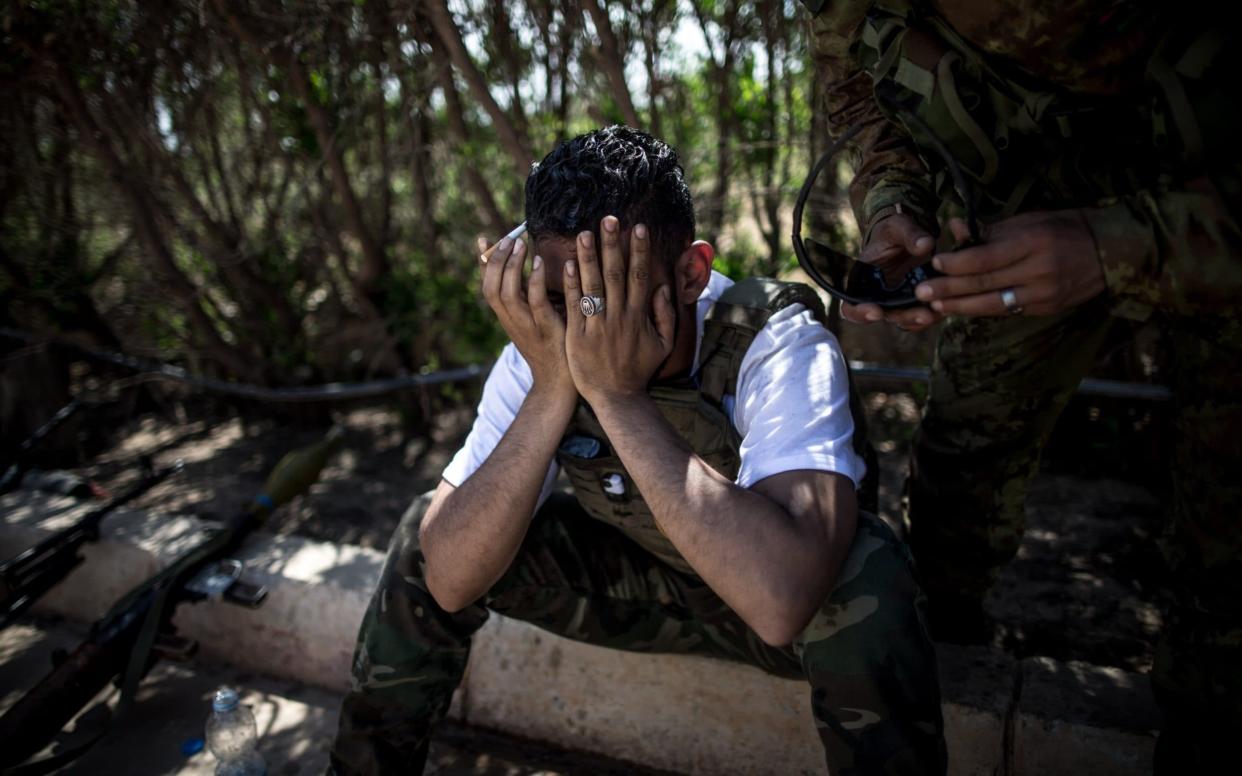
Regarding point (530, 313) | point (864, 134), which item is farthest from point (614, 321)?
point (864, 134)

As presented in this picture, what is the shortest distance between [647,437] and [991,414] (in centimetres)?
96

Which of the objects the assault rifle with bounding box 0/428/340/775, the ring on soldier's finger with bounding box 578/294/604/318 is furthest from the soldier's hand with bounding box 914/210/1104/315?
the assault rifle with bounding box 0/428/340/775

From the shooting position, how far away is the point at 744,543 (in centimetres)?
150

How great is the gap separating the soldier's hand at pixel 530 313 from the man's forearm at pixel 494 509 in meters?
0.05

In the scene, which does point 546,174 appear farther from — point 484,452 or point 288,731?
point 288,731

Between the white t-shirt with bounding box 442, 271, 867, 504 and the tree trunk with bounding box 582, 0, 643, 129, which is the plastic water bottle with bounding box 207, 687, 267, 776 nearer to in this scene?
the white t-shirt with bounding box 442, 271, 867, 504

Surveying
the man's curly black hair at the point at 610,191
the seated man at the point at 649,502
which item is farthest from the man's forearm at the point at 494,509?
the man's curly black hair at the point at 610,191

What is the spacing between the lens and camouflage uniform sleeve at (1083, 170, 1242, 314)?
A: 1.52 meters

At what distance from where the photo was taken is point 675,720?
7.38ft

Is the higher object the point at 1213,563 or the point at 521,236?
the point at 521,236

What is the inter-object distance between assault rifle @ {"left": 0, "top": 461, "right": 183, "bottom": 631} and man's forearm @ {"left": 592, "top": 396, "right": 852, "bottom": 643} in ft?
6.85

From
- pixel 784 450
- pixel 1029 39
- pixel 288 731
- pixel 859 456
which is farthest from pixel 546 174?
pixel 288 731

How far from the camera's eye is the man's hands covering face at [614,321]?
169cm

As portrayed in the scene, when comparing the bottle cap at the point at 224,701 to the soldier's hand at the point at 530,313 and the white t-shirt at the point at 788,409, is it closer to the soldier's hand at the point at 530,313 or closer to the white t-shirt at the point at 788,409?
the white t-shirt at the point at 788,409
